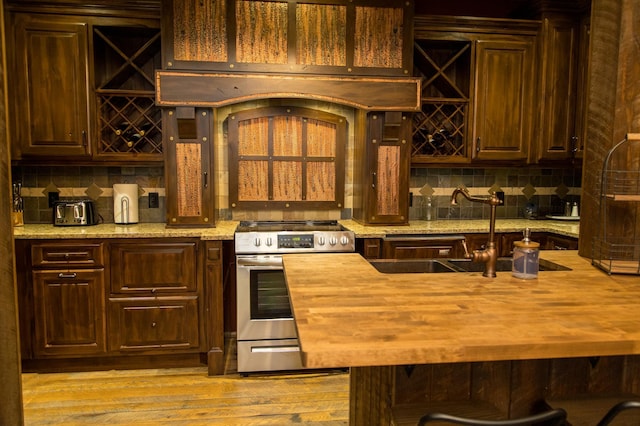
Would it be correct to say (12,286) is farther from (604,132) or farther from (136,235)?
(604,132)

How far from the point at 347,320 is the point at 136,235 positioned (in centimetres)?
228

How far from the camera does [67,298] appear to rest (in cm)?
327

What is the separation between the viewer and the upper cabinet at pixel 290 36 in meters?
3.37

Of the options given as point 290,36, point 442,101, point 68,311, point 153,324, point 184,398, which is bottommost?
point 184,398

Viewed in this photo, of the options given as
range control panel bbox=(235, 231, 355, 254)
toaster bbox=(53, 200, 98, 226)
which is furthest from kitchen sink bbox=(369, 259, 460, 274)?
toaster bbox=(53, 200, 98, 226)

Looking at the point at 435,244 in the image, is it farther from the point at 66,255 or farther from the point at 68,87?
the point at 68,87

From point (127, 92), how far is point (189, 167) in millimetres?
715

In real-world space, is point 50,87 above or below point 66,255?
above

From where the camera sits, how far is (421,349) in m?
1.21

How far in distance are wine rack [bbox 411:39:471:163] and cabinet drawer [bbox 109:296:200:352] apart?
2.06 meters

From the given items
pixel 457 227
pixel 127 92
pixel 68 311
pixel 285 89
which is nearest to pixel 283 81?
pixel 285 89

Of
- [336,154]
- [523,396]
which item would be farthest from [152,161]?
[523,396]

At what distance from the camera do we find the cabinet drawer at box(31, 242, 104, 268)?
3.22m

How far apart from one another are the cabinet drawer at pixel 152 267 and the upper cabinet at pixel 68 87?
2.38 feet
